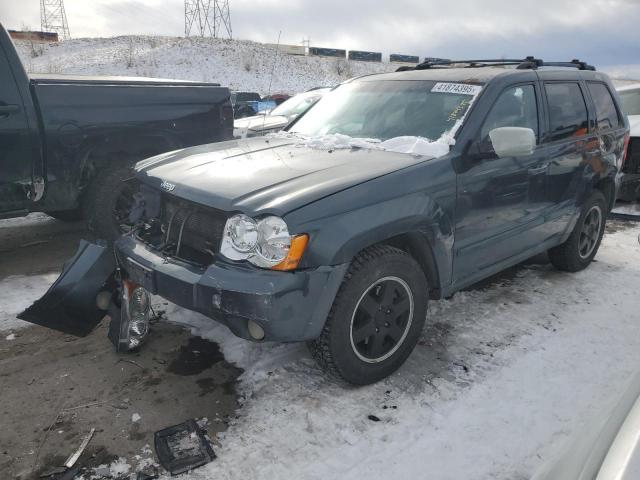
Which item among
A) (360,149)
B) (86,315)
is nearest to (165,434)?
(86,315)

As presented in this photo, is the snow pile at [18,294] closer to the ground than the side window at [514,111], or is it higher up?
closer to the ground

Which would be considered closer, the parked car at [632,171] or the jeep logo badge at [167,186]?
the jeep logo badge at [167,186]

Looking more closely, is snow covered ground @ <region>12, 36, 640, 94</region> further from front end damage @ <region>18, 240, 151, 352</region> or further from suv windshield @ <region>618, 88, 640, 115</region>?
front end damage @ <region>18, 240, 151, 352</region>

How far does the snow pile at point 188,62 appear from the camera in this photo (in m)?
32.6

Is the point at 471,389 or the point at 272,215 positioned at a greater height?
the point at 272,215

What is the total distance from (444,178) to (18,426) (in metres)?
2.63

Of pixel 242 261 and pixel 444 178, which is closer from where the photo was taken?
pixel 242 261

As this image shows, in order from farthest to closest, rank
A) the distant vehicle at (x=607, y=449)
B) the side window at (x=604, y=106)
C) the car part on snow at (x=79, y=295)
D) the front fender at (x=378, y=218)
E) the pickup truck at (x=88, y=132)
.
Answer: the side window at (x=604, y=106) → the pickup truck at (x=88, y=132) → the car part on snow at (x=79, y=295) → the front fender at (x=378, y=218) → the distant vehicle at (x=607, y=449)

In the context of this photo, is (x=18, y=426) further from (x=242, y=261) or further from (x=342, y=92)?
(x=342, y=92)

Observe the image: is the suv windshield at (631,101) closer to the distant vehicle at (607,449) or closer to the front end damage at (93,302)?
the distant vehicle at (607,449)

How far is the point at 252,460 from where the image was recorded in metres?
2.34

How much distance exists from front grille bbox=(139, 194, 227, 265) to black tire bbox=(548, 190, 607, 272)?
334cm

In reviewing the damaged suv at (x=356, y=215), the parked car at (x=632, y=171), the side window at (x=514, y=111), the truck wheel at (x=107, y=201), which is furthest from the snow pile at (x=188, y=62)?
the side window at (x=514, y=111)

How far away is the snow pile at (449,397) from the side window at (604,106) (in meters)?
1.64
